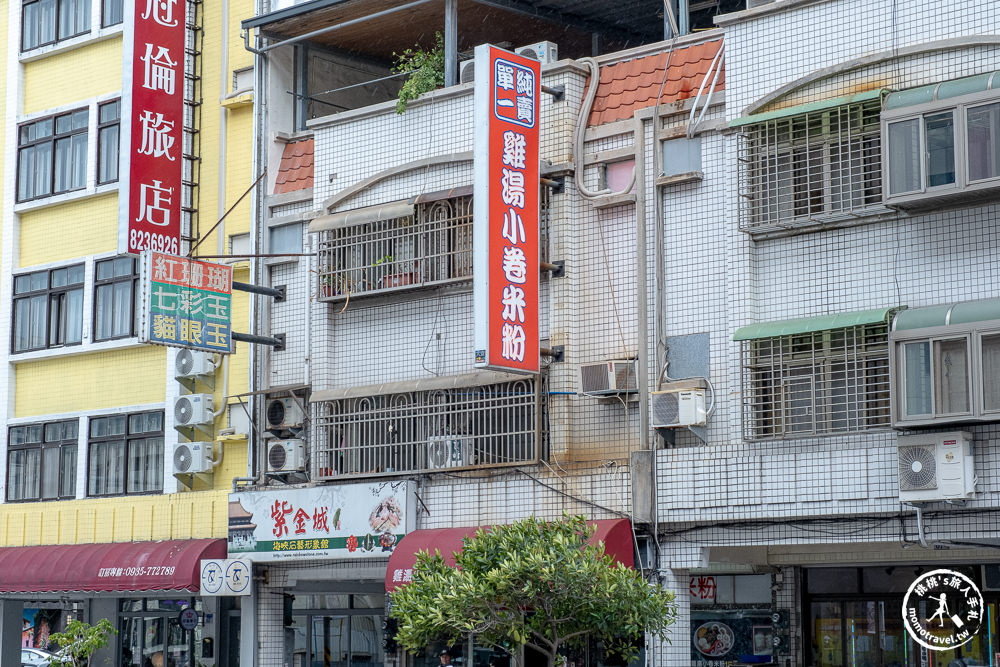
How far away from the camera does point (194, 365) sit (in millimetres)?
24938

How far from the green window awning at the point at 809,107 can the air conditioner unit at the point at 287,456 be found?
8.51 metres

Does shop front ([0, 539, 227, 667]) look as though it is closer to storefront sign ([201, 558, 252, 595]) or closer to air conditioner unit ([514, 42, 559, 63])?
storefront sign ([201, 558, 252, 595])

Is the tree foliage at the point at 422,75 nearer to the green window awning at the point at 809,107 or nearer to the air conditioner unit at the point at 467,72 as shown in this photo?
the air conditioner unit at the point at 467,72

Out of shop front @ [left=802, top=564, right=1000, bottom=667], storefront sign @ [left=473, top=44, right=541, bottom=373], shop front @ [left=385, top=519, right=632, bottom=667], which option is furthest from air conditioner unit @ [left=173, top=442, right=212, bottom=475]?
shop front @ [left=802, top=564, right=1000, bottom=667]

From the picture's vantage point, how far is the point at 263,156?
24.5m

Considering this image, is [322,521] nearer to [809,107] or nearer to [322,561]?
[322,561]

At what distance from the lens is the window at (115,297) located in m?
26.3

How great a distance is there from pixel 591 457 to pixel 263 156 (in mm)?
8243

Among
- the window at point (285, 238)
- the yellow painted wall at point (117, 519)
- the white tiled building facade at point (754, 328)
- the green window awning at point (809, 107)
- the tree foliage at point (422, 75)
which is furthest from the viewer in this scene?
the yellow painted wall at point (117, 519)

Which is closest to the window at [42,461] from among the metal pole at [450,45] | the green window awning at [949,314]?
the metal pole at [450,45]

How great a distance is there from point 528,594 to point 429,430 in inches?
236

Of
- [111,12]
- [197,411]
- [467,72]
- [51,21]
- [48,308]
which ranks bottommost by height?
[197,411]

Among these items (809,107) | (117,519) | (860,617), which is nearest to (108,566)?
(117,519)

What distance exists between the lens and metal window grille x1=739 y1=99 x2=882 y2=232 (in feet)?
57.5
